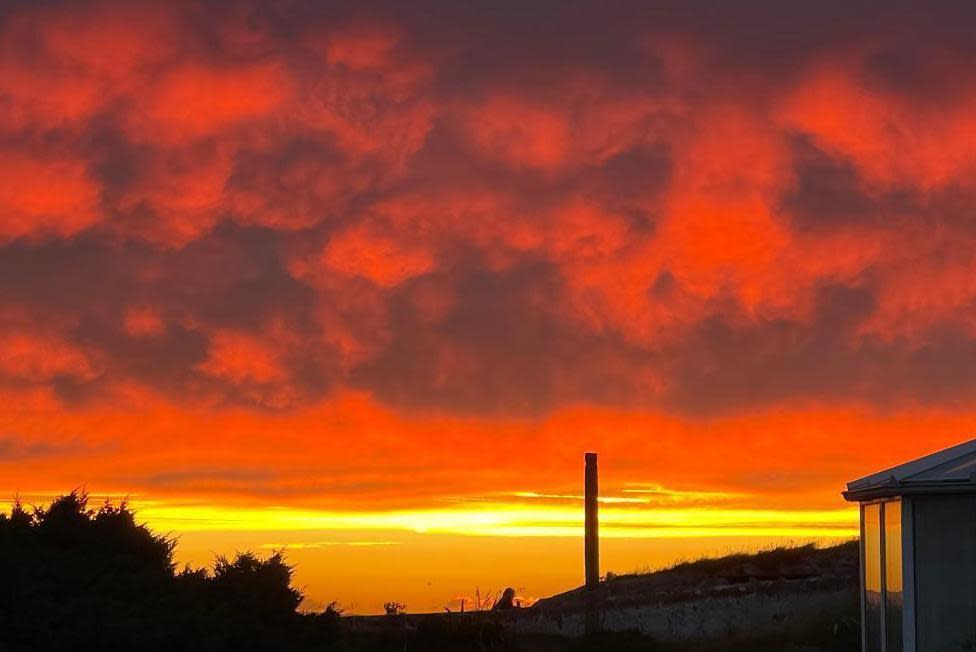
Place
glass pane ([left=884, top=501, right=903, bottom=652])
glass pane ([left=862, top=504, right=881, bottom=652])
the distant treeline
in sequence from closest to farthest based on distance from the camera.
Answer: the distant treeline
glass pane ([left=884, top=501, right=903, bottom=652])
glass pane ([left=862, top=504, right=881, bottom=652])

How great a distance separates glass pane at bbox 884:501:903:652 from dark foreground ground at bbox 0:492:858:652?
7.01 meters

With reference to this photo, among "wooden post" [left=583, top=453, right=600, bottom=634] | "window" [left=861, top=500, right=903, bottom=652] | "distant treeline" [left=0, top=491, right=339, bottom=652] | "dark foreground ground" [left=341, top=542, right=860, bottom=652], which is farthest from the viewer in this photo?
"wooden post" [left=583, top=453, right=600, bottom=634]

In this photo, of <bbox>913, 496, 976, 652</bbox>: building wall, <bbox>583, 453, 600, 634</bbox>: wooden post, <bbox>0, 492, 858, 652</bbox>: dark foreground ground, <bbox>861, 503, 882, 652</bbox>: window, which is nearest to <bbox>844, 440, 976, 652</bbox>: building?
<bbox>913, 496, 976, 652</bbox>: building wall

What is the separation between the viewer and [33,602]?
15000mm

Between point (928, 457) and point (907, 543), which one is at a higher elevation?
point (928, 457)

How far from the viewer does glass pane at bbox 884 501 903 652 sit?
1917 cm

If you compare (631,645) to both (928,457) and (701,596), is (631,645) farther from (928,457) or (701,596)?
(928,457)

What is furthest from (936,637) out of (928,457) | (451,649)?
(451,649)

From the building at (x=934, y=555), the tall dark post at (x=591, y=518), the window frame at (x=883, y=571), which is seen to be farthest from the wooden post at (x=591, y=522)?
the building at (x=934, y=555)

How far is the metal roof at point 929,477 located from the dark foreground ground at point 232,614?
24.6ft

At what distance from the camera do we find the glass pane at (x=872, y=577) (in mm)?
20609

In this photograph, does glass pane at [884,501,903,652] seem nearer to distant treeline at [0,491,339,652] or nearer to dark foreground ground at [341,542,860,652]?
dark foreground ground at [341,542,860,652]

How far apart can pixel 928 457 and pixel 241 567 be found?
11431 mm

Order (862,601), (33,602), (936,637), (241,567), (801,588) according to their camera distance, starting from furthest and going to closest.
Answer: (801,588)
(862,601)
(241,567)
(936,637)
(33,602)
